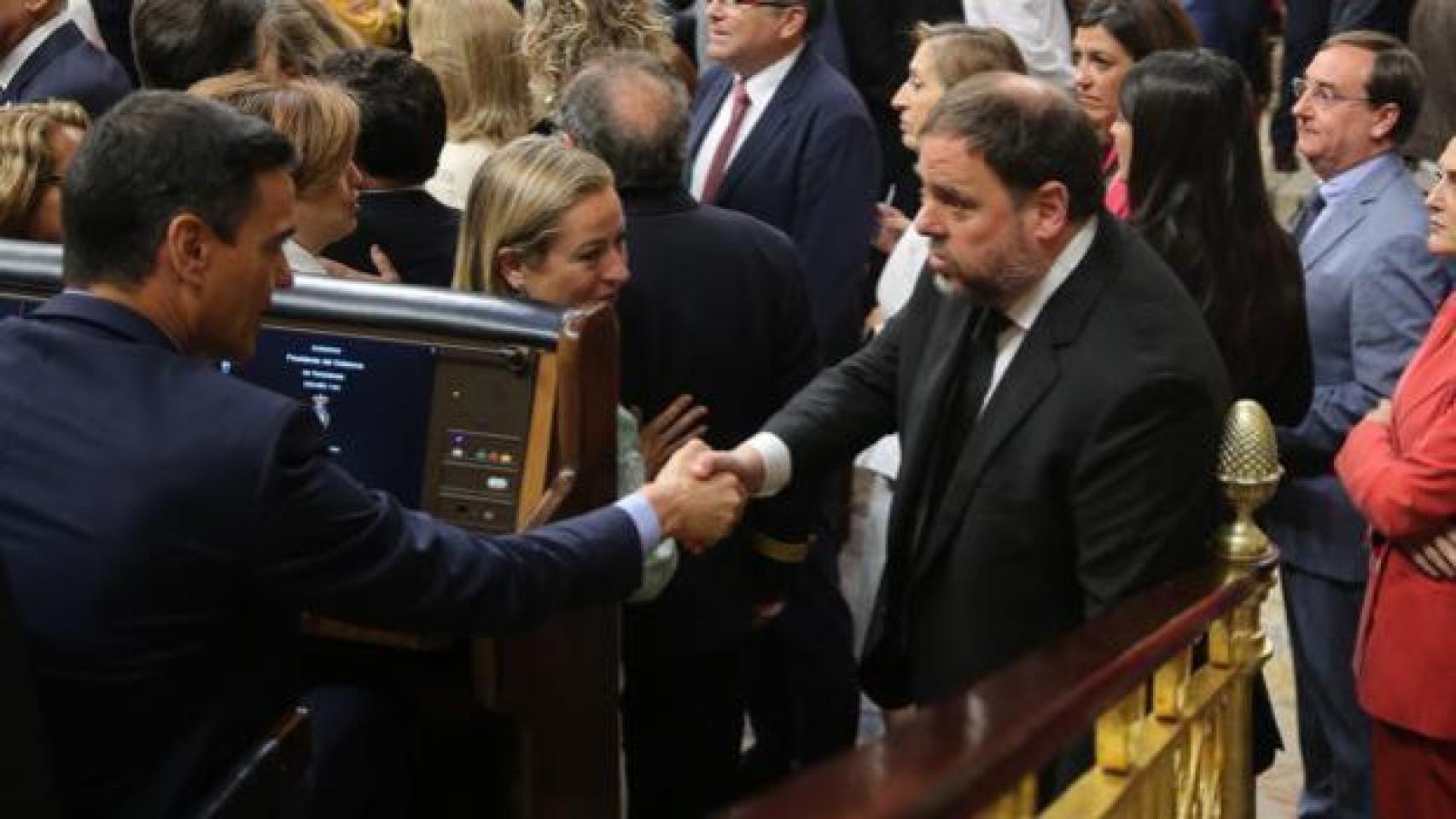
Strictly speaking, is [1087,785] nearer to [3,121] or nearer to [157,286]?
[157,286]

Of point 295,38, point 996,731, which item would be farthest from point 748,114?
point 996,731

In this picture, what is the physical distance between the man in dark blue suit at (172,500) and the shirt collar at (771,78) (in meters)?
2.80

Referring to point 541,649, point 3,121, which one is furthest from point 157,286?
point 3,121

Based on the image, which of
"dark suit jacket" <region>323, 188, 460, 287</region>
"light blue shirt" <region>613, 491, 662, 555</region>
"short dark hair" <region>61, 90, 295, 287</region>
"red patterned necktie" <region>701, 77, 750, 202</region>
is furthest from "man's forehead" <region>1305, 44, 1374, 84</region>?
"short dark hair" <region>61, 90, 295, 287</region>

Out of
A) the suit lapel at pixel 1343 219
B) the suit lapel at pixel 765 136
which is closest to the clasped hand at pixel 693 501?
the suit lapel at pixel 1343 219

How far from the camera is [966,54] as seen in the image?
A: 5449 millimetres

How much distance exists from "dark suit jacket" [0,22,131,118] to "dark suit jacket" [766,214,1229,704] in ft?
9.21

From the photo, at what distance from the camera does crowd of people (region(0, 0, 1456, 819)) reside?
2.86 metres

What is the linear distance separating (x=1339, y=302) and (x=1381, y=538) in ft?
2.34

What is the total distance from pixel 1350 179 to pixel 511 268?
207 cm

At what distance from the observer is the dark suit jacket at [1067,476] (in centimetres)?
314

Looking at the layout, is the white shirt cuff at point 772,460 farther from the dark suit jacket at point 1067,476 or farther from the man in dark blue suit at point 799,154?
the man in dark blue suit at point 799,154

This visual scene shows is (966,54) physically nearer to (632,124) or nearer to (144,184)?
(632,124)

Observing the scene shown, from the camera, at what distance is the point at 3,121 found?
4176 millimetres
